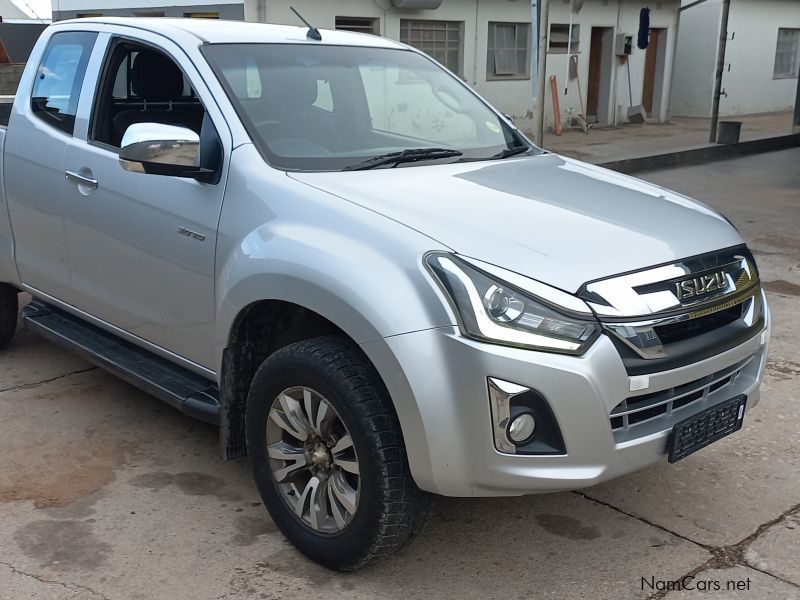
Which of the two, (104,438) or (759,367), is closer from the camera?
(759,367)

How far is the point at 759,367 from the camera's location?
3285 mm

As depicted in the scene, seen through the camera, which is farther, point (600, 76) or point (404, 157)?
point (600, 76)

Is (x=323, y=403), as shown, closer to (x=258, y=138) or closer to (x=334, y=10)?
(x=258, y=138)

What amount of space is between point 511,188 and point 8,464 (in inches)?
96.9

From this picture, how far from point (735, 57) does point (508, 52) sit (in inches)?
346

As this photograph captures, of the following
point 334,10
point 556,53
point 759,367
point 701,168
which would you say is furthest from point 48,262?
point 556,53

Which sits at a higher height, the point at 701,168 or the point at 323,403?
the point at 323,403

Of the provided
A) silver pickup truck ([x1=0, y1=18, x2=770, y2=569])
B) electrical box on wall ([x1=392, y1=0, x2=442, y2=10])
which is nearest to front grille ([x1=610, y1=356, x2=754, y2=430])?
silver pickup truck ([x1=0, y1=18, x2=770, y2=569])

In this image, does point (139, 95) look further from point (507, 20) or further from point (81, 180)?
point (507, 20)

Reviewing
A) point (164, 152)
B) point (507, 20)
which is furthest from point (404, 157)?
point (507, 20)

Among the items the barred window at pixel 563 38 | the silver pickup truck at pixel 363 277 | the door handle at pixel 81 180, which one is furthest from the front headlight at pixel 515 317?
the barred window at pixel 563 38

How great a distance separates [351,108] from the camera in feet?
12.6

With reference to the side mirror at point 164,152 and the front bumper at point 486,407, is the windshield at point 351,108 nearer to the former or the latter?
the side mirror at point 164,152

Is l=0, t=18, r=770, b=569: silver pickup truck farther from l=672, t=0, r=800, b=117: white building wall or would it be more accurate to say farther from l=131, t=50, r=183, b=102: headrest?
l=672, t=0, r=800, b=117: white building wall
